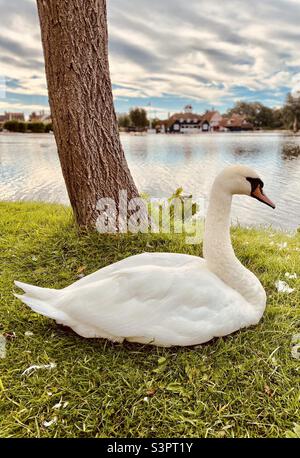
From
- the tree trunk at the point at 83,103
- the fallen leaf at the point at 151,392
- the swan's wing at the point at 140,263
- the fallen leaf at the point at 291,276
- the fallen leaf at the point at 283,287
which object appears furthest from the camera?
the tree trunk at the point at 83,103

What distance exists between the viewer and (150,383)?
6.51ft

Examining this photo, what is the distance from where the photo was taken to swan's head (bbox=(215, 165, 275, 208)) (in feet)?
7.45

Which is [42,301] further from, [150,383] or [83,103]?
[83,103]

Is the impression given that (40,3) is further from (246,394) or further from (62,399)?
(246,394)

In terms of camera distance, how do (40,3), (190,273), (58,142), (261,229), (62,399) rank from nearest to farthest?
1. (62,399)
2. (190,273)
3. (40,3)
4. (58,142)
5. (261,229)

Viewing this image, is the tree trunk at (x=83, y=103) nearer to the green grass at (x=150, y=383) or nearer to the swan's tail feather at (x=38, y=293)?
the green grass at (x=150, y=383)

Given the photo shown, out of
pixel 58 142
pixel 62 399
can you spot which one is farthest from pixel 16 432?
pixel 58 142

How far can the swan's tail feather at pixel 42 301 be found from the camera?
7.12 ft

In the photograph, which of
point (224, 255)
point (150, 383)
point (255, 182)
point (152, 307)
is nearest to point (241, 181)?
point (255, 182)

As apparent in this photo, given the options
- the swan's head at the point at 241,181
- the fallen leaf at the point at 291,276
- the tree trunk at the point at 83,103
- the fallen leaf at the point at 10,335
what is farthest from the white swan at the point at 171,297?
the tree trunk at the point at 83,103

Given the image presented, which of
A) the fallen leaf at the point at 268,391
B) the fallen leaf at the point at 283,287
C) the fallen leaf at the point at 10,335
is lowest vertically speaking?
the fallen leaf at the point at 268,391

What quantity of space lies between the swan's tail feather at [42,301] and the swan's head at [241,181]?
127 cm

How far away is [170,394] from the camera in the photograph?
1.95m

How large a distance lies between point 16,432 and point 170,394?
31.0 inches
